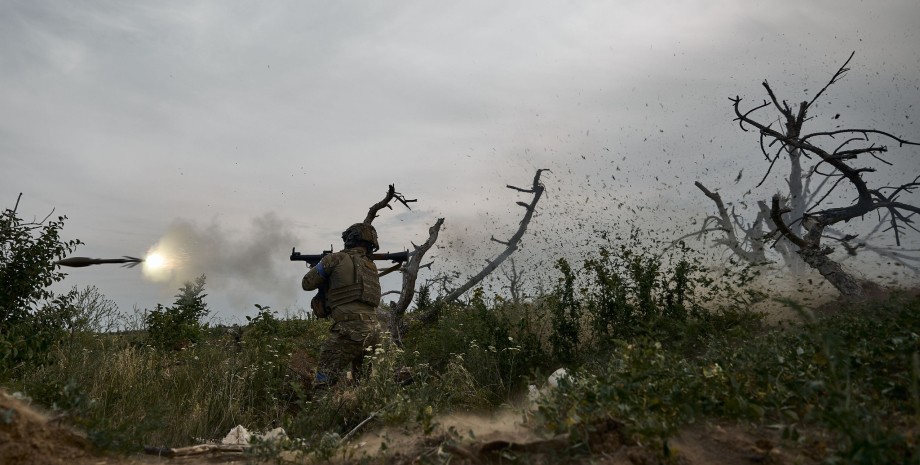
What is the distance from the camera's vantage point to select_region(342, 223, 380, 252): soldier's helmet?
32.6 ft

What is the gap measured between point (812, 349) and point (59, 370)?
887 cm

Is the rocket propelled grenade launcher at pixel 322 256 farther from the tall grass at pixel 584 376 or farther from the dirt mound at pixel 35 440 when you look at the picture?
the dirt mound at pixel 35 440

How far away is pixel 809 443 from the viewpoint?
3.54 m

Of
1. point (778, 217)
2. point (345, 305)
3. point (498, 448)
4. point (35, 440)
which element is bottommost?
point (498, 448)

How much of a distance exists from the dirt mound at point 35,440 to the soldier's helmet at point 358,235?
5885 mm

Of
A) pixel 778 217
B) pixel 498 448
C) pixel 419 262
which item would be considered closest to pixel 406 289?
pixel 419 262

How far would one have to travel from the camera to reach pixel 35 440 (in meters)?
3.95

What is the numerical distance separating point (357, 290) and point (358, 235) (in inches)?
41.4

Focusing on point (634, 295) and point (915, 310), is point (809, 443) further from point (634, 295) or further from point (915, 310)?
point (634, 295)

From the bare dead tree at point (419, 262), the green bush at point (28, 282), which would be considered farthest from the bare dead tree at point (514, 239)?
the green bush at point (28, 282)

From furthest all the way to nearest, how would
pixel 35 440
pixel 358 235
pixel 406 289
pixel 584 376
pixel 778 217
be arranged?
pixel 406 289, pixel 358 235, pixel 778 217, pixel 584 376, pixel 35 440

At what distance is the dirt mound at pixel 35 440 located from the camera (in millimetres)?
3809

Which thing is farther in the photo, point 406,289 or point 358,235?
point 406,289

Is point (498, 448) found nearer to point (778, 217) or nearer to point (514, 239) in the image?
point (778, 217)
